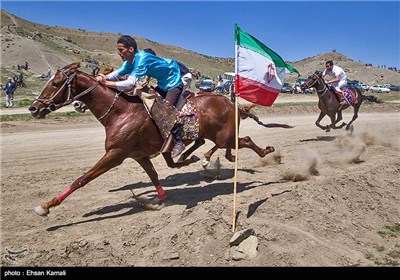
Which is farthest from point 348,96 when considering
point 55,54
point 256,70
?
point 55,54

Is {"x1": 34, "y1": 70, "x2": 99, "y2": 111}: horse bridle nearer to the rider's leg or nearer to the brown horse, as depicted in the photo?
the brown horse

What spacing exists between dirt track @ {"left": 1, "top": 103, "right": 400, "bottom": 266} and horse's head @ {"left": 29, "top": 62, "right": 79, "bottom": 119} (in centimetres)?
184

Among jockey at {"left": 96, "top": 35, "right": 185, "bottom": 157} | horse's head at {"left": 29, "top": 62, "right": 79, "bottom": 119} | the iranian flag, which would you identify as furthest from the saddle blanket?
horse's head at {"left": 29, "top": 62, "right": 79, "bottom": 119}

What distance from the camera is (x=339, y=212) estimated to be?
7160mm

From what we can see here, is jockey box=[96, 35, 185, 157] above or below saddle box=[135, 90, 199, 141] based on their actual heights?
above

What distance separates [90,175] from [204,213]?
208 centimetres

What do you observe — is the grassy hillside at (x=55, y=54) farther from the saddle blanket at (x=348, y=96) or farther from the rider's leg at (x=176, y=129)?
the rider's leg at (x=176, y=129)

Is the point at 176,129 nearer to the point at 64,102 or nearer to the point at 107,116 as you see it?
the point at 107,116

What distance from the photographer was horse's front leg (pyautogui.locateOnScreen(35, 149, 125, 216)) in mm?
6461

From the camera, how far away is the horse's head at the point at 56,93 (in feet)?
22.1

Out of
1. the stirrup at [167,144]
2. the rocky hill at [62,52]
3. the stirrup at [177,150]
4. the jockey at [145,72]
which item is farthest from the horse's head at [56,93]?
the rocky hill at [62,52]

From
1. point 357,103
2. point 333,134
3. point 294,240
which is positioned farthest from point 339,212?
point 357,103

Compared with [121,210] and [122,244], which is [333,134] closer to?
[121,210]
